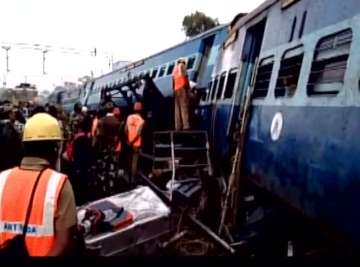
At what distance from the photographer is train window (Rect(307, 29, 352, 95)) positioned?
4.96 meters

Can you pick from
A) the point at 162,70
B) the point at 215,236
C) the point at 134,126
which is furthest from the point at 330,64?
the point at 162,70

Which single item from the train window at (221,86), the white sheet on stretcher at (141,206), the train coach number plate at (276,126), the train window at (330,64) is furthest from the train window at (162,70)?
the train window at (330,64)

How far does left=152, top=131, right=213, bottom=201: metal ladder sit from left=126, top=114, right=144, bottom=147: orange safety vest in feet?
4.31

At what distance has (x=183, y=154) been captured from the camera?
12.5m

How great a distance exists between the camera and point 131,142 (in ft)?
47.1

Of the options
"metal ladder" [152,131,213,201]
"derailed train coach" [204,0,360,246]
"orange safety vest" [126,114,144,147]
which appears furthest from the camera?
"orange safety vest" [126,114,144,147]

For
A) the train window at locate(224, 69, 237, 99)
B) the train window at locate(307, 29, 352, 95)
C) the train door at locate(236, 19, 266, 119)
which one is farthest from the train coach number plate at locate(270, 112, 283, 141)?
the train window at locate(224, 69, 237, 99)

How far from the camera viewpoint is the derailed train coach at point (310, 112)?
457 centimetres

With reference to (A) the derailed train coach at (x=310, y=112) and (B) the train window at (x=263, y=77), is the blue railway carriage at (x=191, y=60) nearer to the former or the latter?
(B) the train window at (x=263, y=77)

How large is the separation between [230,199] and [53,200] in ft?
18.1

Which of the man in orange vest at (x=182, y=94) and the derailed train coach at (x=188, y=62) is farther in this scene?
the derailed train coach at (x=188, y=62)

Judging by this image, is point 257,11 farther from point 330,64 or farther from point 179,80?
point 179,80

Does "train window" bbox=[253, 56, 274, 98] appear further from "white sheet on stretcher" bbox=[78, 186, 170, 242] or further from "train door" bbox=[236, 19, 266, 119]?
"white sheet on stretcher" bbox=[78, 186, 170, 242]

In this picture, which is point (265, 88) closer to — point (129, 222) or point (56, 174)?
point (129, 222)
